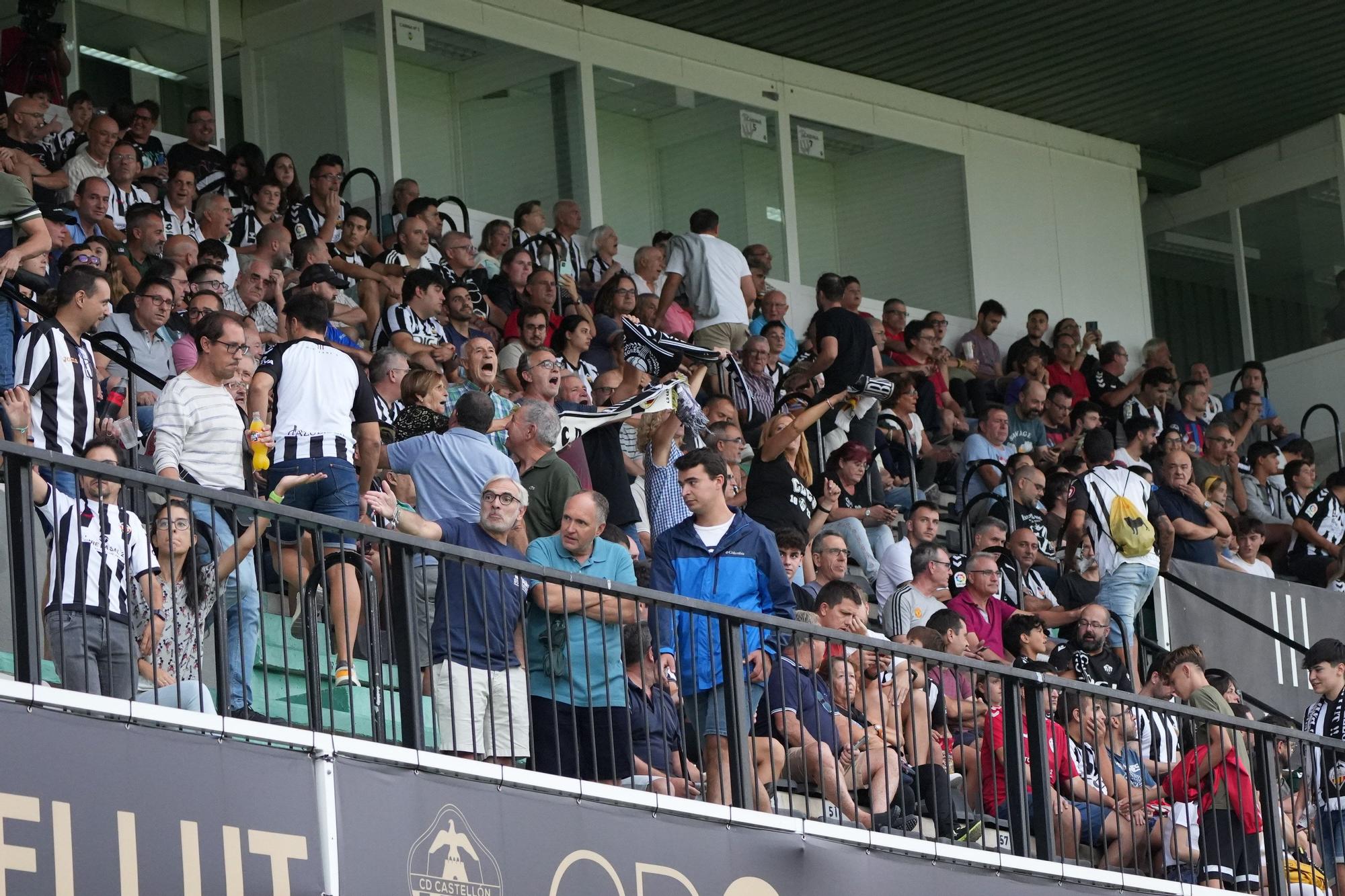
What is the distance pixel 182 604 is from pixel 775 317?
10164 millimetres

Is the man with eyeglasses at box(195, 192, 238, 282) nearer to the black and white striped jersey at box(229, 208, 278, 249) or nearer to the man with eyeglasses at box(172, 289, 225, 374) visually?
the black and white striped jersey at box(229, 208, 278, 249)

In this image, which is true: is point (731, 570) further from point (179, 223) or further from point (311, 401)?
point (179, 223)

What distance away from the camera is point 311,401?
8.71m

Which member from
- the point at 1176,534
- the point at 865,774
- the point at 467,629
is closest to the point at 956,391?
the point at 1176,534

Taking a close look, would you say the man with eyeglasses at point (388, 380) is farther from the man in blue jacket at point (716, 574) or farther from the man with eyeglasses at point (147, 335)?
the man in blue jacket at point (716, 574)

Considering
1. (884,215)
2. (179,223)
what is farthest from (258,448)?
(884,215)

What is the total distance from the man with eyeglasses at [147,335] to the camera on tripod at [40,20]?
4776 millimetres

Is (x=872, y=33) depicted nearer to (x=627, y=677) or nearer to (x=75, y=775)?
(x=627, y=677)

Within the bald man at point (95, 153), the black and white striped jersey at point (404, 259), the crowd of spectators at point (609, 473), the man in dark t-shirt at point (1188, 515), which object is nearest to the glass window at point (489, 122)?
the crowd of spectators at point (609, 473)

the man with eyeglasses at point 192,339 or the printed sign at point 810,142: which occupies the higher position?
the printed sign at point 810,142

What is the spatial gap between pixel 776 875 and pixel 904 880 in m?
0.70

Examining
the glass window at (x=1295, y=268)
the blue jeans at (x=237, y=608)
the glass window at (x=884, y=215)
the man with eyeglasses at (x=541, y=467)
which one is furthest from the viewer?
the glass window at (x=1295, y=268)

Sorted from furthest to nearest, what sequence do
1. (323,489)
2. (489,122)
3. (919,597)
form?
(489,122) → (919,597) → (323,489)

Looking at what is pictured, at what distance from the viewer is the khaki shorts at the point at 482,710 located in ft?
23.1
